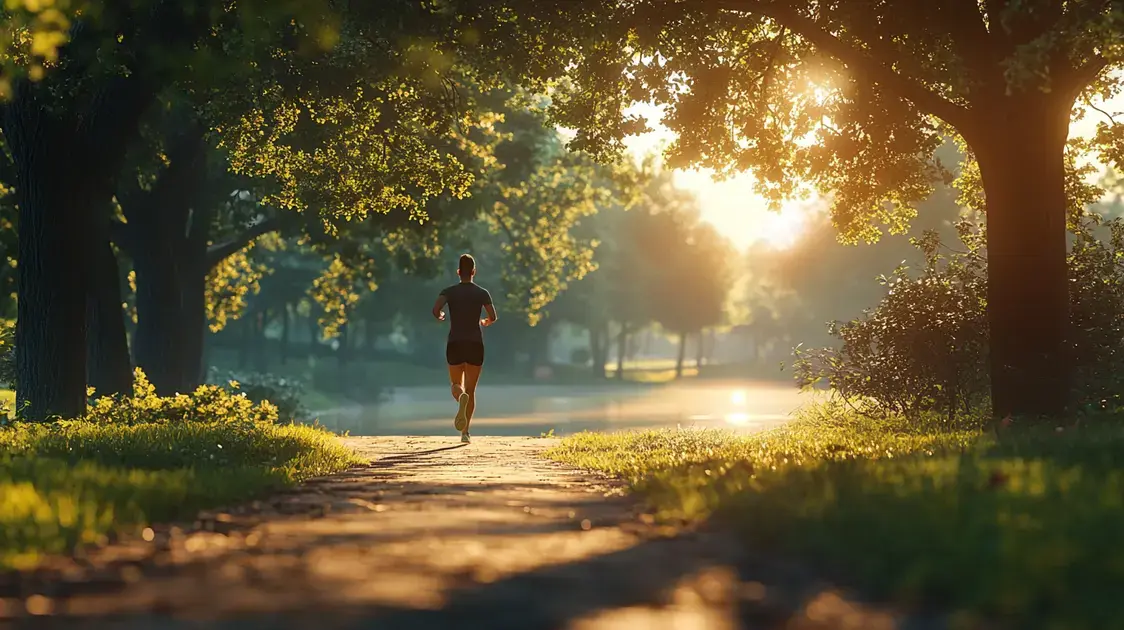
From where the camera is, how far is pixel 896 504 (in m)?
6.19

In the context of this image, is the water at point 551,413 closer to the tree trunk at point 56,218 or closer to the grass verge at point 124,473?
the tree trunk at point 56,218

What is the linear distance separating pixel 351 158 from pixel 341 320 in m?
22.4

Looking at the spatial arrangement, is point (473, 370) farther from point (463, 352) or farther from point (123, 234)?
point (123, 234)

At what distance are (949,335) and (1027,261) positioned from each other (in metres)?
3.71

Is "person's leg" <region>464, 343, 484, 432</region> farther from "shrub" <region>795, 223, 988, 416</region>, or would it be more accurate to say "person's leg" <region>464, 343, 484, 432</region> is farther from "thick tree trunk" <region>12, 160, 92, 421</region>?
"shrub" <region>795, 223, 988, 416</region>

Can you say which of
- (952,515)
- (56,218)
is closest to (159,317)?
(56,218)

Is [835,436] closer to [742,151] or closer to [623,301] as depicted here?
[742,151]

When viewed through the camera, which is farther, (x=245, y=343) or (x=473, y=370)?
(x=245, y=343)

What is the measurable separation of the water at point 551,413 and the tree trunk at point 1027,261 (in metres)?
10.9

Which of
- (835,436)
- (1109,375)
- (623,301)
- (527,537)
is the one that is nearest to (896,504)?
(527,537)

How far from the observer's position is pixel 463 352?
647 inches

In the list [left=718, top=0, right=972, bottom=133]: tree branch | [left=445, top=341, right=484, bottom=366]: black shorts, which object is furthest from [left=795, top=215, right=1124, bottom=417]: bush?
[left=445, top=341, right=484, bottom=366]: black shorts

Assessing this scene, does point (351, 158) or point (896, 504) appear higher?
point (351, 158)

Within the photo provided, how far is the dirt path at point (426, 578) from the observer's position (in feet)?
14.4
